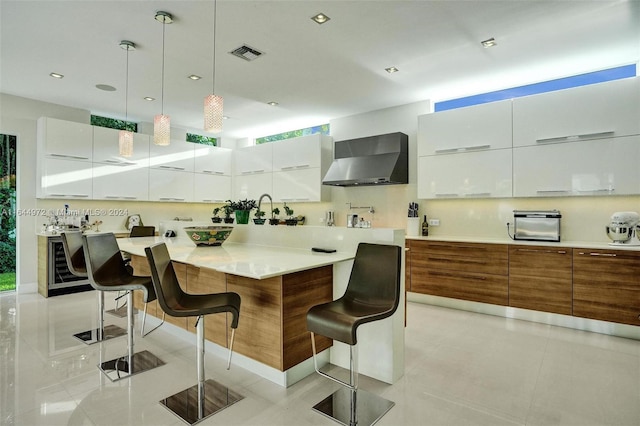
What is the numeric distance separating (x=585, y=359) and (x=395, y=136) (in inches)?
131

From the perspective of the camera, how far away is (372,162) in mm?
4914

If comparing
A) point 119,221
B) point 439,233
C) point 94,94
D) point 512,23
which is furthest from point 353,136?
Result: point 119,221

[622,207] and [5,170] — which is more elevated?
[5,170]

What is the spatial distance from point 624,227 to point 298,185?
14.1 ft

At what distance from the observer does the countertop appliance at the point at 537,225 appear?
3.71m

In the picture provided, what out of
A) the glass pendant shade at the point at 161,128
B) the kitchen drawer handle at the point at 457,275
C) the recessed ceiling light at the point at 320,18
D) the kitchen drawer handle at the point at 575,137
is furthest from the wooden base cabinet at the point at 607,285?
the glass pendant shade at the point at 161,128

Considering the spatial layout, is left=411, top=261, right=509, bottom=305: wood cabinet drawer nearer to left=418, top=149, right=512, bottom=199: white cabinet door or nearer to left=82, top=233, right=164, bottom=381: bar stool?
left=418, top=149, right=512, bottom=199: white cabinet door

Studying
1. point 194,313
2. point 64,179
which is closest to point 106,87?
point 64,179

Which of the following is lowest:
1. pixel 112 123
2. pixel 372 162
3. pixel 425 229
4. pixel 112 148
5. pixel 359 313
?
pixel 359 313

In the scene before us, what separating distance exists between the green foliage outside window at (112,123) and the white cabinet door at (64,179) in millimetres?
1046

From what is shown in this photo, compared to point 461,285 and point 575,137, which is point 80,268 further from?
point 575,137

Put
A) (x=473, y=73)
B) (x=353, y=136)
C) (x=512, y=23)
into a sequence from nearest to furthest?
(x=512, y=23), (x=473, y=73), (x=353, y=136)

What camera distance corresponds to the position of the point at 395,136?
4.86 metres

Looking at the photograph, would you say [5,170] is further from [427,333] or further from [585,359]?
[585,359]
